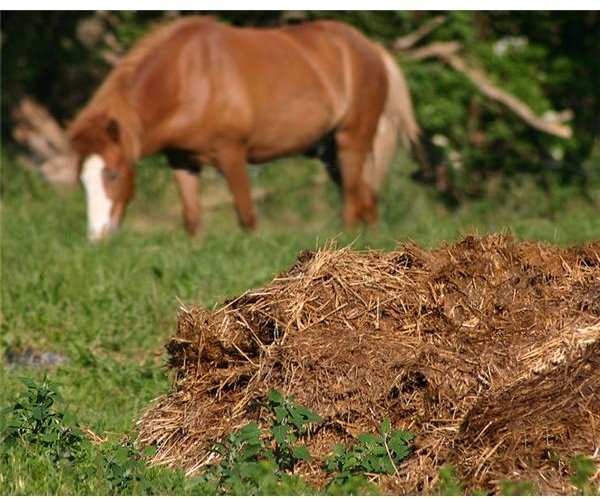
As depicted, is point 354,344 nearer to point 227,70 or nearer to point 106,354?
point 106,354

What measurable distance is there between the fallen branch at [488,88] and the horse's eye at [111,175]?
5.33 m

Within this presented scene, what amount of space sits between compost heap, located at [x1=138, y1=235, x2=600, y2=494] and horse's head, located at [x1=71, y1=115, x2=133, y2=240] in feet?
20.0

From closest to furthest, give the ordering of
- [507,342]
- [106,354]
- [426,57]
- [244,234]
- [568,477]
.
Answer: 1. [568,477]
2. [507,342]
3. [106,354]
4. [244,234]
5. [426,57]

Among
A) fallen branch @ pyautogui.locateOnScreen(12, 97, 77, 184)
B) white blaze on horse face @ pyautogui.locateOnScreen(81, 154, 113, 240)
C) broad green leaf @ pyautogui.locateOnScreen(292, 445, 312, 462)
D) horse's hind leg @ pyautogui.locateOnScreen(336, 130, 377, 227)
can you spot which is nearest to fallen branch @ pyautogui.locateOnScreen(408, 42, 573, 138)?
horse's hind leg @ pyautogui.locateOnScreen(336, 130, 377, 227)

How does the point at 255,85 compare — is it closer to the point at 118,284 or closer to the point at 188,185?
the point at 188,185

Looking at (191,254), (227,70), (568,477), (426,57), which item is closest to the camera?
(568,477)

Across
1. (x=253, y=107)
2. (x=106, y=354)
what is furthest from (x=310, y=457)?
(x=253, y=107)

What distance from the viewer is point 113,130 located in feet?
40.1

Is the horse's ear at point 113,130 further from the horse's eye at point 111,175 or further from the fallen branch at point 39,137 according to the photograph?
the fallen branch at point 39,137

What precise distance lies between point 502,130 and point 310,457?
1175 cm

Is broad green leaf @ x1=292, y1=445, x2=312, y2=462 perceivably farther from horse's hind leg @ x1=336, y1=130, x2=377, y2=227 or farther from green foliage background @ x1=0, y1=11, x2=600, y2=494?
horse's hind leg @ x1=336, y1=130, x2=377, y2=227

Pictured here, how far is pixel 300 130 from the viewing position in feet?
44.4

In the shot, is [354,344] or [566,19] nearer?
[354,344]

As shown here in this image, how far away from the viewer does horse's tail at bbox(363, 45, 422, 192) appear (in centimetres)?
1425
